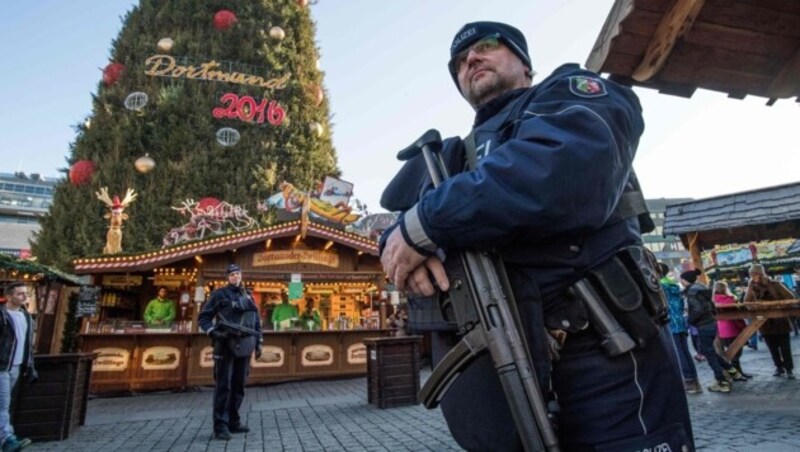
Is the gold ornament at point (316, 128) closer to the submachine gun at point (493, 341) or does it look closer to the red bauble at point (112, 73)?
the red bauble at point (112, 73)

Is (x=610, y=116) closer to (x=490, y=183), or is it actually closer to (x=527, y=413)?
(x=490, y=183)

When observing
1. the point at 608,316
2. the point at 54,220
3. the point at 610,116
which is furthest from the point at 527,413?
the point at 54,220

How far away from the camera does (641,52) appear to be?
331cm

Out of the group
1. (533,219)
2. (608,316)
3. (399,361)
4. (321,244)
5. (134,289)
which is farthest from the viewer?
(134,289)

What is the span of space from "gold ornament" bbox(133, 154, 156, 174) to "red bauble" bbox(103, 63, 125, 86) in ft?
23.7

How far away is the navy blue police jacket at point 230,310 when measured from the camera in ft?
20.9

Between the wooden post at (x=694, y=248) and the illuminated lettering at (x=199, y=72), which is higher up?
the illuminated lettering at (x=199, y=72)

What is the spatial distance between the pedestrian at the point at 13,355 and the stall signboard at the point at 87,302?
6215 mm

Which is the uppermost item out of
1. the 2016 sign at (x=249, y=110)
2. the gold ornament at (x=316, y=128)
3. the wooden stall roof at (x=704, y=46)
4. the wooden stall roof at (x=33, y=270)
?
the 2016 sign at (x=249, y=110)

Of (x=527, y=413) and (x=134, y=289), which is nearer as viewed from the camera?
(x=527, y=413)

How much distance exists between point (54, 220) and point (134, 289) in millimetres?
14037

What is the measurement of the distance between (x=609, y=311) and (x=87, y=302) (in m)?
14.0

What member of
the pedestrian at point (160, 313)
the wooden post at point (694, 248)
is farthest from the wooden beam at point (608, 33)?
the pedestrian at point (160, 313)

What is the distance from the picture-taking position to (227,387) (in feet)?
20.0
